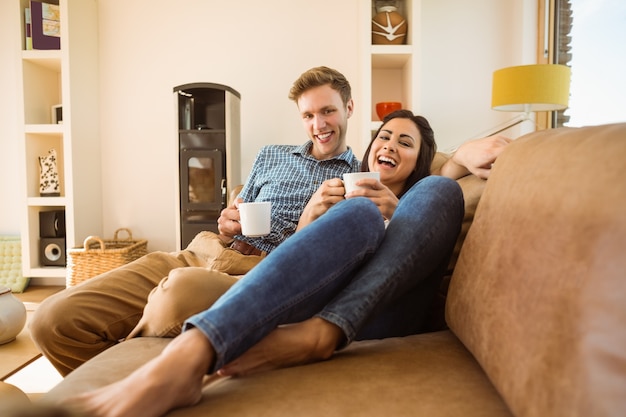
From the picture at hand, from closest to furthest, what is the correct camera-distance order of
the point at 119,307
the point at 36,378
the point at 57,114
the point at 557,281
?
the point at 557,281 < the point at 119,307 < the point at 36,378 < the point at 57,114

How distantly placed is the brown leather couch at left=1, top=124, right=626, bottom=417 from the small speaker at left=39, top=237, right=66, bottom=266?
2556mm

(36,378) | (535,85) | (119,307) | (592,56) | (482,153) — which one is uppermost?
(592,56)

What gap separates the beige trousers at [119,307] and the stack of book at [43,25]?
2312mm

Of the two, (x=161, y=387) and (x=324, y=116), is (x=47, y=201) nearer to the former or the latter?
(x=324, y=116)

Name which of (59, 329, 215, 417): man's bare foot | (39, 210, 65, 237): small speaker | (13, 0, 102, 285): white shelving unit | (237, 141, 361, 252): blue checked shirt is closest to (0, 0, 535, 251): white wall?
(13, 0, 102, 285): white shelving unit

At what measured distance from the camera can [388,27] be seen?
3.03 meters

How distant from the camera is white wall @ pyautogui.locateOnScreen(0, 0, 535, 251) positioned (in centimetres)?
341

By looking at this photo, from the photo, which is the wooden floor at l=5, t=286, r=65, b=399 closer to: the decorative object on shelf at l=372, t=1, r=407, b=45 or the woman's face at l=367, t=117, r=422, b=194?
the woman's face at l=367, t=117, r=422, b=194

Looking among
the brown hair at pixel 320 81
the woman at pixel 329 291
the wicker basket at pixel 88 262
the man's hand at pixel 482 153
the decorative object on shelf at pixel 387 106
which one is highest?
the decorative object on shelf at pixel 387 106

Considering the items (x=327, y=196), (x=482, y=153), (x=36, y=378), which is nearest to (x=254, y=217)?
(x=327, y=196)

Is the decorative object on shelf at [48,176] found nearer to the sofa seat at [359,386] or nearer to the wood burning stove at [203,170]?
the wood burning stove at [203,170]

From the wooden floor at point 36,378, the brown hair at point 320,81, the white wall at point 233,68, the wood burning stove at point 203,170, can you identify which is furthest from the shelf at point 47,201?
the brown hair at point 320,81

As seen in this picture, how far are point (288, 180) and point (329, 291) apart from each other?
3.47ft

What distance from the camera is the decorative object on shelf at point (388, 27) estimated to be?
302 centimetres
